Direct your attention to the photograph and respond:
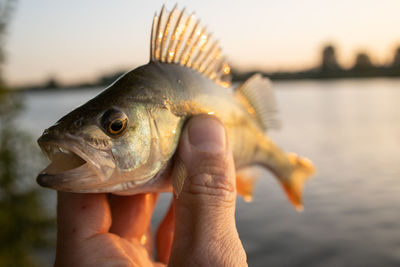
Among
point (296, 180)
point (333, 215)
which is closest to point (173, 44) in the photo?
point (296, 180)

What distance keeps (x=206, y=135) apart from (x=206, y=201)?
0.49 m

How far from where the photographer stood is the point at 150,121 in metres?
2.59

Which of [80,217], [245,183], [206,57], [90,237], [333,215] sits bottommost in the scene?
[333,215]

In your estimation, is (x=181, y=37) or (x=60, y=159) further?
(x=181, y=37)

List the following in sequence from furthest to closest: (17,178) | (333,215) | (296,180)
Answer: (333,215) < (17,178) < (296,180)

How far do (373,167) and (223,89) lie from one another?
1205cm

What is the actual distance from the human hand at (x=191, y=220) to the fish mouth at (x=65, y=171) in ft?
1.27

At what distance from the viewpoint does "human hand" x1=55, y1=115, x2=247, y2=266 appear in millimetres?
2418

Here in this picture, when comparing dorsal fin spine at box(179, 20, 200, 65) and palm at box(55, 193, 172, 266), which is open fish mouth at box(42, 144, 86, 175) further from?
dorsal fin spine at box(179, 20, 200, 65)

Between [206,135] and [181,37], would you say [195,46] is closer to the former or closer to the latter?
[181,37]

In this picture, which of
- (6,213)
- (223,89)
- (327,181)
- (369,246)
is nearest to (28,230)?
(6,213)

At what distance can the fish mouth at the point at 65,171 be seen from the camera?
2176 mm

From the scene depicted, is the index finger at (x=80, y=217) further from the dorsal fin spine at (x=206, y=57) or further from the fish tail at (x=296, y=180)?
the fish tail at (x=296, y=180)

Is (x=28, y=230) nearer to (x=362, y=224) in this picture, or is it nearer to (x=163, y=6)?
(x=163, y=6)
